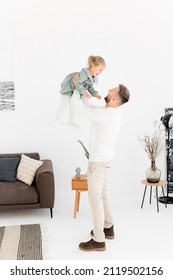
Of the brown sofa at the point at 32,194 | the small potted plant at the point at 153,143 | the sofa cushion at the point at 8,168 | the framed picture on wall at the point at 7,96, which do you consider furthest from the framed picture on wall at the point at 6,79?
the small potted plant at the point at 153,143

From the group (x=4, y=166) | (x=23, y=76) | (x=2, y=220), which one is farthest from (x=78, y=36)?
(x=2, y=220)

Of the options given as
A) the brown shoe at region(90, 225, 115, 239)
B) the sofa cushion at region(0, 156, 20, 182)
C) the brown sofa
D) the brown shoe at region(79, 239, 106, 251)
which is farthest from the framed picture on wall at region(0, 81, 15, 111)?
the brown shoe at region(79, 239, 106, 251)

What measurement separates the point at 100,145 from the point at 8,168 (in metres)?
1.77

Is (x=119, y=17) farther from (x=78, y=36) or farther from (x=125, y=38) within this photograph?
(x=78, y=36)

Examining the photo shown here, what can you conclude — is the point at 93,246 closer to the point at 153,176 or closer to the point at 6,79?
the point at 153,176

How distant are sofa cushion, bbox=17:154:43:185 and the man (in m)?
1.31

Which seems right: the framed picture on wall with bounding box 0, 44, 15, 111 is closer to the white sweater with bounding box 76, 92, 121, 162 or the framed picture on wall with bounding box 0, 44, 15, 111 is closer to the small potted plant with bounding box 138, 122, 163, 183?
the small potted plant with bounding box 138, 122, 163, 183

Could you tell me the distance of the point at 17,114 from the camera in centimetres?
552

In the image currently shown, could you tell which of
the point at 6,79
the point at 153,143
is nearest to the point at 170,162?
the point at 153,143

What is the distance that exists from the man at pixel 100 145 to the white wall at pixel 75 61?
1.98 m

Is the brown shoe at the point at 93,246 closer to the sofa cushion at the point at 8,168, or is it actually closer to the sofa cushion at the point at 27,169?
the sofa cushion at the point at 27,169

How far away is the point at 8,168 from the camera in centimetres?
496

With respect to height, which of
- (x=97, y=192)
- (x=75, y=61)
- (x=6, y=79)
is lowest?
(x=97, y=192)

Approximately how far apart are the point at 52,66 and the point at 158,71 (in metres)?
1.55
